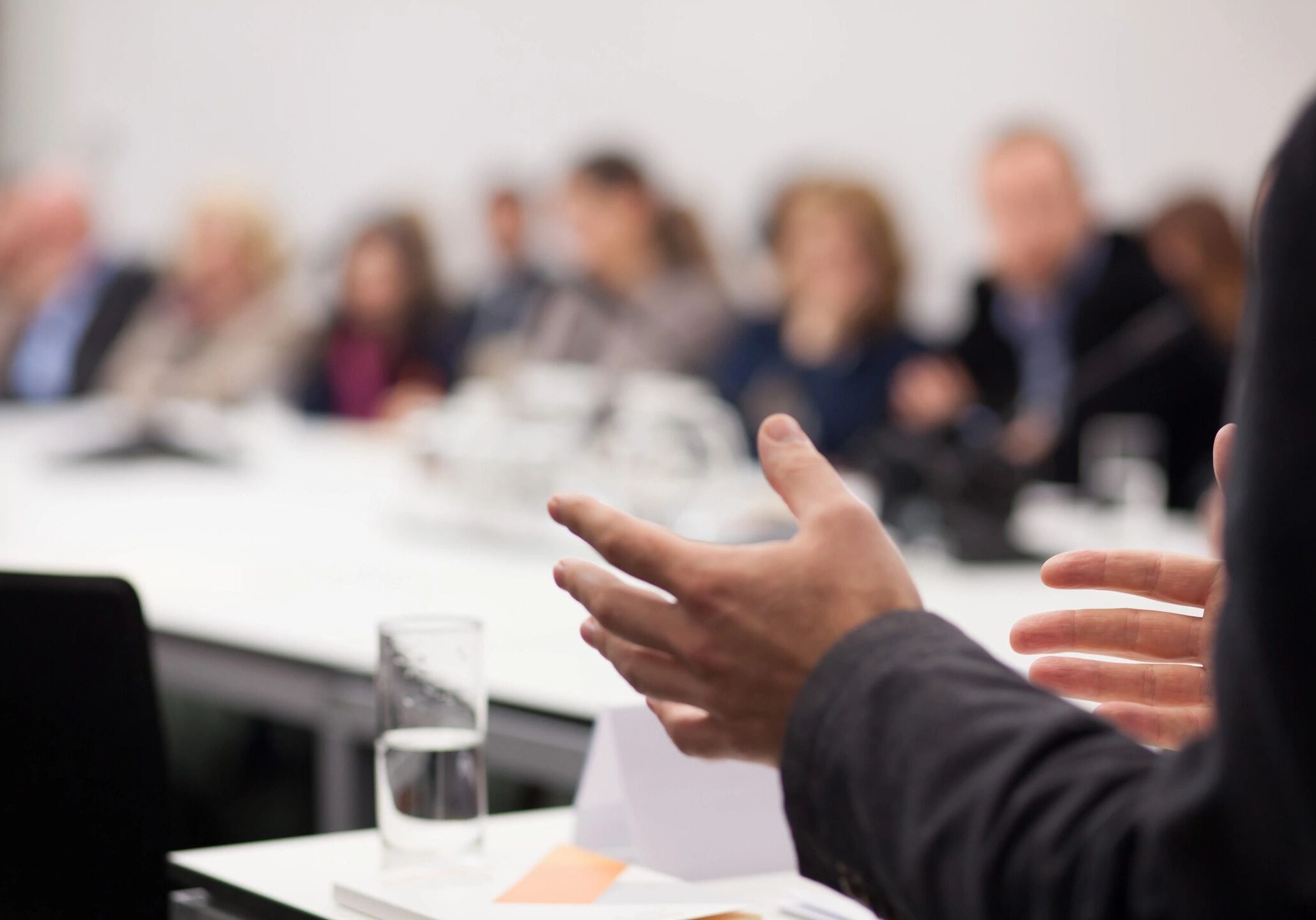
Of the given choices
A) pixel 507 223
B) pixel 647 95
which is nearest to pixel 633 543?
pixel 507 223

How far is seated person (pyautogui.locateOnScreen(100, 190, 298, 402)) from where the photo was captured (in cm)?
438

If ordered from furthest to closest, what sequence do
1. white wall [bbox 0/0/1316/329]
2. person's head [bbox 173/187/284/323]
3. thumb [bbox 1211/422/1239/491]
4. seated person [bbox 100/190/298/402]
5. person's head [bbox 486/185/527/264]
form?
person's head [bbox 486/185/527/264], person's head [bbox 173/187/284/323], white wall [bbox 0/0/1316/329], seated person [bbox 100/190/298/402], thumb [bbox 1211/422/1239/491]

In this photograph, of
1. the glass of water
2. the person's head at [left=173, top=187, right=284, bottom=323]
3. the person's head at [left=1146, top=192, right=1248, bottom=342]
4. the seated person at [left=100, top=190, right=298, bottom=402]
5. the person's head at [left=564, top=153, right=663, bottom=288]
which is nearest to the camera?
the glass of water

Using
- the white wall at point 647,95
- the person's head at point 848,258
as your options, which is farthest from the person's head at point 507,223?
the person's head at point 848,258

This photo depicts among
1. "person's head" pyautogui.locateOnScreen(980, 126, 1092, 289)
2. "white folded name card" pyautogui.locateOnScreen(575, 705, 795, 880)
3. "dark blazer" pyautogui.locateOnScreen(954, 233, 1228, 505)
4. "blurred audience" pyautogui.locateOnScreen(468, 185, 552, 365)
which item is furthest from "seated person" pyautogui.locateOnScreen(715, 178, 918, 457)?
"white folded name card" pyautogui.locateOnScreen(575, 705, 795, 880)

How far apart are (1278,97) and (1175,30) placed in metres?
0.39

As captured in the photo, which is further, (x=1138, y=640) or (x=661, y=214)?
(x=661, y=214)

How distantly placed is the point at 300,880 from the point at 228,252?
4.32 meters

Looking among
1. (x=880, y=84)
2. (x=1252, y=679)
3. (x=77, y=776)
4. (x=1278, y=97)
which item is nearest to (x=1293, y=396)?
(x=1252, y=679)

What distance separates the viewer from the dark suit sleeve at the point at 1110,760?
A: 1.45 feet

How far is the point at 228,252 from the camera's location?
195 inches

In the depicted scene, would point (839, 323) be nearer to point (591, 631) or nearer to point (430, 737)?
point (430, 737)

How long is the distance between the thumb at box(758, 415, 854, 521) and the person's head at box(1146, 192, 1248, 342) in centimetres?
347

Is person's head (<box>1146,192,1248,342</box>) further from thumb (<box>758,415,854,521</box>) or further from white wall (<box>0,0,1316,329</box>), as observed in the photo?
thumb (<box>758,415,854,521</box>)
